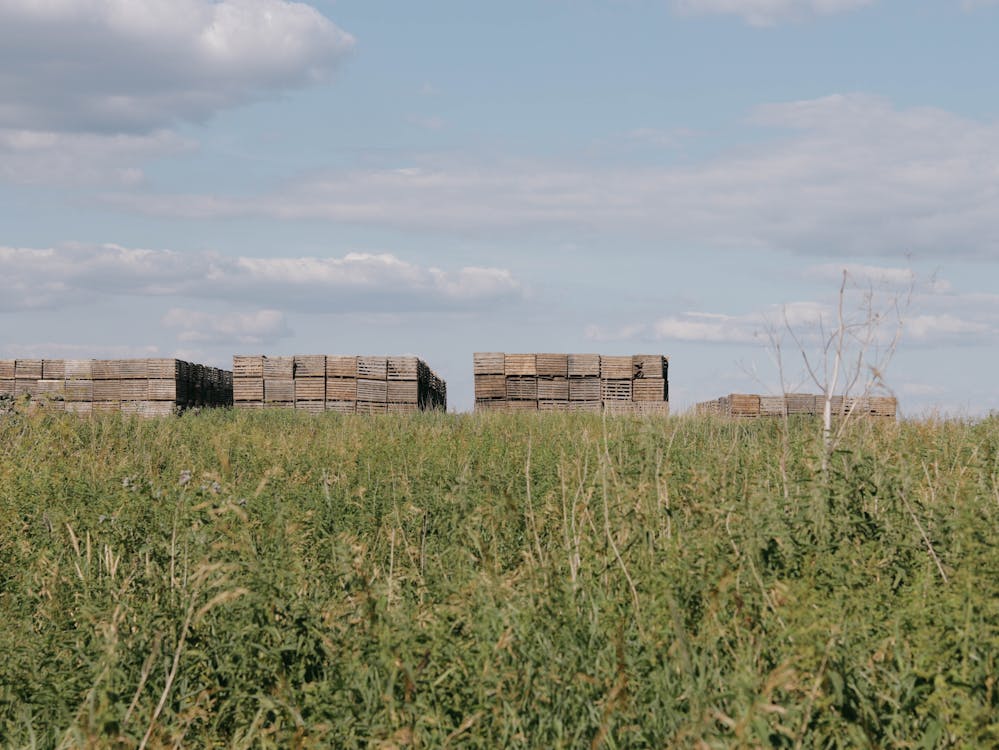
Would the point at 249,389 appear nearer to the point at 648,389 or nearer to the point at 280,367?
the point at 280,367

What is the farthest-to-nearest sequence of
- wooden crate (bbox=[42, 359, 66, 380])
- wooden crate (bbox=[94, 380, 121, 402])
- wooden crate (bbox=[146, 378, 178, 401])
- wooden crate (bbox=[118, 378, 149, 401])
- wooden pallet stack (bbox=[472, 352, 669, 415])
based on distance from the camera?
wooden crate (bbox=[42, 359, 66, 380])
wooden crate (bbox=[94, 380, 121, 402])
wooden crate (bbox=[118, 378, 149, 401])
wooden crate (bbox=[146, 378, 178, 401])
wooden pallet stack (bbox=[472, 352, 669, 415])

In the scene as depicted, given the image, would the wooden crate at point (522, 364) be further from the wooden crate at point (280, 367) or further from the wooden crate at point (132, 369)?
the wooden crate at point (132, 369)

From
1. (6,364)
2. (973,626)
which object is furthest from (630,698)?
(6,364)

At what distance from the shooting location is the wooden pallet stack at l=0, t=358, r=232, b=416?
23000 millimetres

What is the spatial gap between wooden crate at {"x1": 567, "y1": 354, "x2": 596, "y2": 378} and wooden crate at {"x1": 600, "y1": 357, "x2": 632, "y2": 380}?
0.50 ft

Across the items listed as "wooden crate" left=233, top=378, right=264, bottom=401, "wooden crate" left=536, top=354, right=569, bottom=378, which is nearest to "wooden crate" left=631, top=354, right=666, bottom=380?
"wooden crate" left=536, top=354, right=569, bottom=378

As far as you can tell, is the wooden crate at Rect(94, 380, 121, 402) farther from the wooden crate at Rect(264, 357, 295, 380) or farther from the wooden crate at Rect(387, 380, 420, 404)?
the wooden crate at Rect(387, 380, 420, 404)

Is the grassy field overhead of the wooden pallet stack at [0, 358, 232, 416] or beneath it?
beneath

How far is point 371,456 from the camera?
9891 mm

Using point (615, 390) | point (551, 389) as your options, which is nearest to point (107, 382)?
point (551, 389)

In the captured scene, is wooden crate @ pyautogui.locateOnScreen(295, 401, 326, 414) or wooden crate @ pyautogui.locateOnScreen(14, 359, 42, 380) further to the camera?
wooden crate @ pyautogui.locateOnScreen(14, 359, 42, 380)

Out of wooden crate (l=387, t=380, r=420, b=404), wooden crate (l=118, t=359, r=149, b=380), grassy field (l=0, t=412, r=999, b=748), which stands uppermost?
wooden crate (l=118, t=359, r=149, b=380)

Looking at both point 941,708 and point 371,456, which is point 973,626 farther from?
point 371,456

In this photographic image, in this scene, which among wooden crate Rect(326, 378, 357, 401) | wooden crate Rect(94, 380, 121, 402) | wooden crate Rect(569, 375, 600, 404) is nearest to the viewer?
wooden crate Rect(569, 375, 600, 404)
